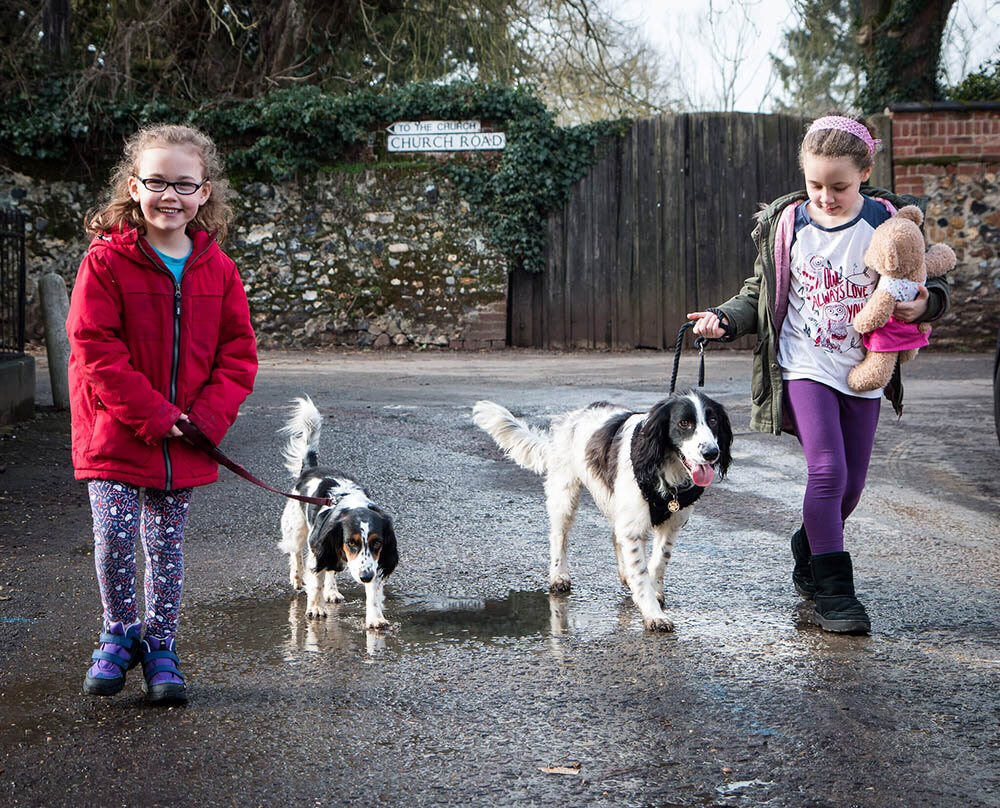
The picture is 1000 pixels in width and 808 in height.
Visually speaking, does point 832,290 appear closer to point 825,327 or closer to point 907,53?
point 825,327

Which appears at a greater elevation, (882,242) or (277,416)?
(882,242)

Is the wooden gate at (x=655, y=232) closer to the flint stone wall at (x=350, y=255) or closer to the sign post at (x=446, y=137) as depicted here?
the flint stone wall at (x=350, y=255)

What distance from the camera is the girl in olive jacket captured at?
4145mm

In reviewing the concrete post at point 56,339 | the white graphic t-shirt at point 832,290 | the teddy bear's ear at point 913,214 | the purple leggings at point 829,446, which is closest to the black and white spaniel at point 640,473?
the purple leggings at point 829,446

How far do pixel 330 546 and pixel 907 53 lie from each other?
15.2 meters

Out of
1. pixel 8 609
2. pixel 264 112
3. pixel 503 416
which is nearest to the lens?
pixel 8 609

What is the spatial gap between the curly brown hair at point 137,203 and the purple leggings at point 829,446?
90.6 inches

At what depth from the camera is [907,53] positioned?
16.5 meters

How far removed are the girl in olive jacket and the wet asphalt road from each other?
0.38m

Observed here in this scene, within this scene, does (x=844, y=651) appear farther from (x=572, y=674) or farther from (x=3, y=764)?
(x=3, y=764)

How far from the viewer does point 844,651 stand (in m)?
3.86

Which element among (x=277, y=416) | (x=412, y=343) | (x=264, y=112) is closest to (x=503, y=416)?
(x=277, y=416)

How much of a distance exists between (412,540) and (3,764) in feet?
9.57

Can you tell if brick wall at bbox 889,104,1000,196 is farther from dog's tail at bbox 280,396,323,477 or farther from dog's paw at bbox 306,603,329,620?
dog's paw at bbox 306,603,329,620
